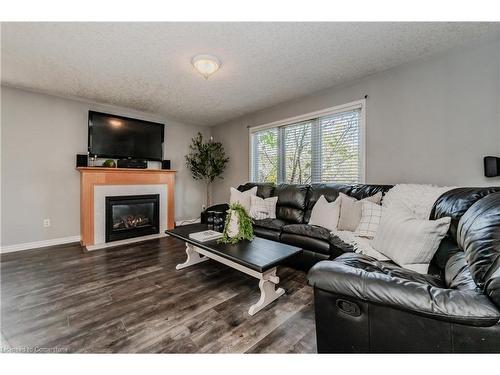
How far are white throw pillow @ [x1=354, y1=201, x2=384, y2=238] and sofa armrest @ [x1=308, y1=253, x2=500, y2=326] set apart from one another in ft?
4.20

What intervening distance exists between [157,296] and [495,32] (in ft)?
12.8

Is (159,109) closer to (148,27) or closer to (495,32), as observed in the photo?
(148,27)

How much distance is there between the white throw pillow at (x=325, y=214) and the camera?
2.49 metres

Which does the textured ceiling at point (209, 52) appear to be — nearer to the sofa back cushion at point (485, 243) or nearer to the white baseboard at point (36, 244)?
the sofa back cushion at point (485, 243)

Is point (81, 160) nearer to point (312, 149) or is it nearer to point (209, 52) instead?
point (209, 52)

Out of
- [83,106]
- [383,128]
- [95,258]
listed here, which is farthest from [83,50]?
[383,128]

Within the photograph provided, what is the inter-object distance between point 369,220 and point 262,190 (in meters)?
1.76

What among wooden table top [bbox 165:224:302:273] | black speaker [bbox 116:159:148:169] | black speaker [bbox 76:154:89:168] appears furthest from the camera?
black speaker [bbox 116:159:148:169]

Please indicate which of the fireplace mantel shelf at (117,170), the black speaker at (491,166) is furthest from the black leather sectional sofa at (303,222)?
the fireplace mantel shelf at (117,170)

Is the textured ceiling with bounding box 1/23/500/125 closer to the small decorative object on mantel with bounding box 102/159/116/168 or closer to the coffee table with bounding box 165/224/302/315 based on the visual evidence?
the small decorative object on mantel with bounding box 102/159/116/168

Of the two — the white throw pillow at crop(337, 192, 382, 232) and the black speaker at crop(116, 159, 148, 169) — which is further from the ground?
the black speaker at crop(116, 159, 148, 169)

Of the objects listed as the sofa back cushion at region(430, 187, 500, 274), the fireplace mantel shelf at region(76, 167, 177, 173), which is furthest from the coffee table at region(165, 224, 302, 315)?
the fireplace mantel shelf at region(76, 167, 177, 173)

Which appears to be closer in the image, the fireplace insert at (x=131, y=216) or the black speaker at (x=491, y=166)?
the black speaker at (x=491, y=166)

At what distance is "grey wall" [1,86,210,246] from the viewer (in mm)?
3092
